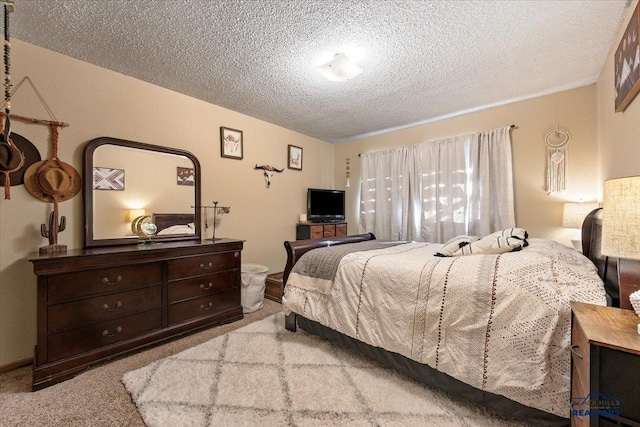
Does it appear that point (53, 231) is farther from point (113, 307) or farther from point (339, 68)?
point (339, 68)

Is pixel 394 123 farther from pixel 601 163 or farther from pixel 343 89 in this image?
pixel 601 163

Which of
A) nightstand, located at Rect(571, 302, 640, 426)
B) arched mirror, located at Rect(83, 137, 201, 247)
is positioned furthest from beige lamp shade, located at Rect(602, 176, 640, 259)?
arched mirror, located at Rect(83, 137, 201, 247)

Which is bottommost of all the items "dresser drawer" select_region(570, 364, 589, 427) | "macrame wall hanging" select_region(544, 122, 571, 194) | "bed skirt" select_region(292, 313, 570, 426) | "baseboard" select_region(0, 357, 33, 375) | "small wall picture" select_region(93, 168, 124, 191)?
"baseboard" select_region(0, 357, 33, 375)

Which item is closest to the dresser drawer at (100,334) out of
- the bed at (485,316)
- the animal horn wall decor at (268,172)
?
the bed at (485,316)

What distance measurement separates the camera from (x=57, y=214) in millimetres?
2025

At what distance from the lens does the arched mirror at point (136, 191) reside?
2.28 m

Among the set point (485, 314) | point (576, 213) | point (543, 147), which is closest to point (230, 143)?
point (485, 314)

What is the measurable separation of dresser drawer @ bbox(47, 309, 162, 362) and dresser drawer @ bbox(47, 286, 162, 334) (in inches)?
1.6

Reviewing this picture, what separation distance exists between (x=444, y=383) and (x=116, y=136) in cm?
330

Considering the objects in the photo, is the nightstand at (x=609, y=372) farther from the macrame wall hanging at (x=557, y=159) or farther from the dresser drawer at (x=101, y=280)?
the dresser drawer at (x=101, y=280)

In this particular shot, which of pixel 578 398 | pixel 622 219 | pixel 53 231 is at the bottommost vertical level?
pixel 578 398

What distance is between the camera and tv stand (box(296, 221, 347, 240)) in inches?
158

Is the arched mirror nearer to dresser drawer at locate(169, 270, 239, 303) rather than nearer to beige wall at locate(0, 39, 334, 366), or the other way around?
beige wall at locate(0, 39, 334, 366)

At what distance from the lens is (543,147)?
2.85 meters
